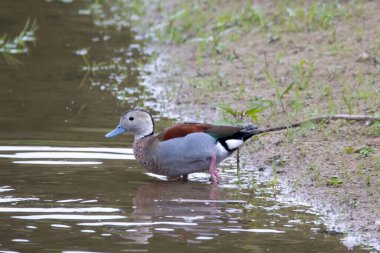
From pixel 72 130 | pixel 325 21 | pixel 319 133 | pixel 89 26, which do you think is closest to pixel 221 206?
pixel 319 133

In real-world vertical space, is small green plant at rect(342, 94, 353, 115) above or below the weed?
below

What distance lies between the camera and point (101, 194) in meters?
7.78

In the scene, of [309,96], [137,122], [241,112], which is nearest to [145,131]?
[137,122]

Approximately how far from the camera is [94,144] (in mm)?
9414

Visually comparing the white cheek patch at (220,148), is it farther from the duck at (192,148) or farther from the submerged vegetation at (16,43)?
the submerged vegetation at (16,43)

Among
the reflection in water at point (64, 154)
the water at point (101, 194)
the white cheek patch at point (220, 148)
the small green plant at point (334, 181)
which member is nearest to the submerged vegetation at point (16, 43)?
the water at point (101, 194)

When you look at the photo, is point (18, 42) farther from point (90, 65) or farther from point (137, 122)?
point (137, 122)

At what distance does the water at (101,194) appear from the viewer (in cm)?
650

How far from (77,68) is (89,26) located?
3194 mm

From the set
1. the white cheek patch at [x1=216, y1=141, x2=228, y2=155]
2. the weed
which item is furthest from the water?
the weed

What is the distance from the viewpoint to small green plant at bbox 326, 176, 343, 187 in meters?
7.83

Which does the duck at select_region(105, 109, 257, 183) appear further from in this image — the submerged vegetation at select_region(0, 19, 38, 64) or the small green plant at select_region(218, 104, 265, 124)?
the submerged vegetation at select_region(0, 19, 38, 64)

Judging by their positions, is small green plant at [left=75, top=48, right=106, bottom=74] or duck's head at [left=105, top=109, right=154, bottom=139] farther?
small green plant at [left=75, top=48, right=106, bottom=74]

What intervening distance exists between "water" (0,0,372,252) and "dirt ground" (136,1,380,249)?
0.30 m
